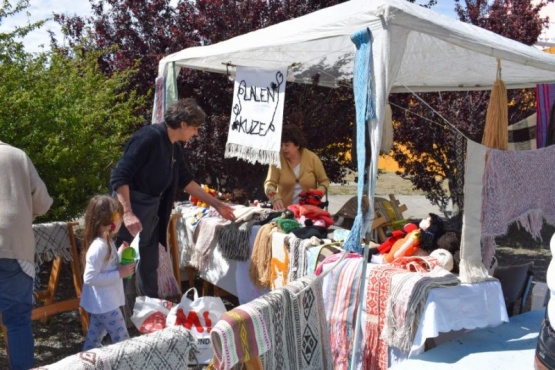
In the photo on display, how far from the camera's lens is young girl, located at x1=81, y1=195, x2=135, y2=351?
347 centimetres

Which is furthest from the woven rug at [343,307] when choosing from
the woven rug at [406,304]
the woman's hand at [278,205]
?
the woman's hand at [278,205]

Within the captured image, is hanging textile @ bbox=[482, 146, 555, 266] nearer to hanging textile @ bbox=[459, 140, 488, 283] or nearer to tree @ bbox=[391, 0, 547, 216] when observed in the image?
hanging textile @ bbox=[459, 140, 488, 283]

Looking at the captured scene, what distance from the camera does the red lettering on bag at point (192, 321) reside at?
12.8ft

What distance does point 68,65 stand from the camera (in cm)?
659

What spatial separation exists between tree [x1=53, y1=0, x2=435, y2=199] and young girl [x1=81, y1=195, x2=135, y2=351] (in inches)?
138

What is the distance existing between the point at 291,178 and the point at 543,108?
2.68 m

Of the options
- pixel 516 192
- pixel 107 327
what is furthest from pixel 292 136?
pixel 107 327

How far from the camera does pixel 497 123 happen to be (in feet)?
12.4

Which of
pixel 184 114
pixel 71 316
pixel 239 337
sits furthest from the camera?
pixel 71 316

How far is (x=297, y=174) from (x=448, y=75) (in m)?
2.01

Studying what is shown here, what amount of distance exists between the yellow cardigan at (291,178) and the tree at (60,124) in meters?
1.72

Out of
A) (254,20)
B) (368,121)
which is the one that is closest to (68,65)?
(254,20)

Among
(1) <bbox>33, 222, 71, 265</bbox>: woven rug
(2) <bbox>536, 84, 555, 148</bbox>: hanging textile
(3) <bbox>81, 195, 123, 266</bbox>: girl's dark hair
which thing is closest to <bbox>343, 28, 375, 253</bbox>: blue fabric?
(3) <bbox>81, 195, 123, 266</bbox>: girl's dark hair

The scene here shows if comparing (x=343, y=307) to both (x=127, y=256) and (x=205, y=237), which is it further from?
(x=205, y=237)
